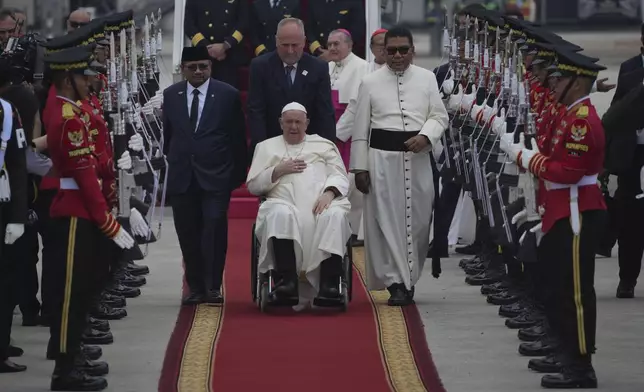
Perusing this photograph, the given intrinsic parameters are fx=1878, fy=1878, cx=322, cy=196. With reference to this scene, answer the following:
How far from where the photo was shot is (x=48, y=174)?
1074 cm

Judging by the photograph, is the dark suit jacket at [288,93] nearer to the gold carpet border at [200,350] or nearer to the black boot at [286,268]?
the black boot at [286,268]

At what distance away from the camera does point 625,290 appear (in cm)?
1304

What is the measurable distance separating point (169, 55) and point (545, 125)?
28989mm

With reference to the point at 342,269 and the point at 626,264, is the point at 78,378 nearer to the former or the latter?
the point at 342,269

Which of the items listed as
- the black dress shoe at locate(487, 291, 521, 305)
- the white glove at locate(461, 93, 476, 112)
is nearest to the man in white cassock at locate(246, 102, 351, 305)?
the white glove at locate(461, 93, 476, 112)

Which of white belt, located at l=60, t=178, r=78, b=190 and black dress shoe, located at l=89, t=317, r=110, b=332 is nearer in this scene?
white belt, located at l=60, t=178, r=78, b=190

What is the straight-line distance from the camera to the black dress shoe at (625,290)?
42.7 ft

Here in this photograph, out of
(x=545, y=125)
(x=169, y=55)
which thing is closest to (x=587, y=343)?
(x=545, y=125)

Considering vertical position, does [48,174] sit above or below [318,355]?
above

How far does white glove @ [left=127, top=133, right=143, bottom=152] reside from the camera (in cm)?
1138

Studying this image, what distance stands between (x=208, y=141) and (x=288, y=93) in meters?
0.65

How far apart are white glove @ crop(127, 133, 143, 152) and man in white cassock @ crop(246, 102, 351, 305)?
1.08 m

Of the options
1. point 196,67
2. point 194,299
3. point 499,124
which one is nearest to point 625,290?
point 499,124

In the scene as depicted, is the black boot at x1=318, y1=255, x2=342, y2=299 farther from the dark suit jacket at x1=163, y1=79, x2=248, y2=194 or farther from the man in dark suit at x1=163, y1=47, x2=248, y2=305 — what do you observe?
the dark suit jacket at x1=163, y1=79, x2=248, y2=194
